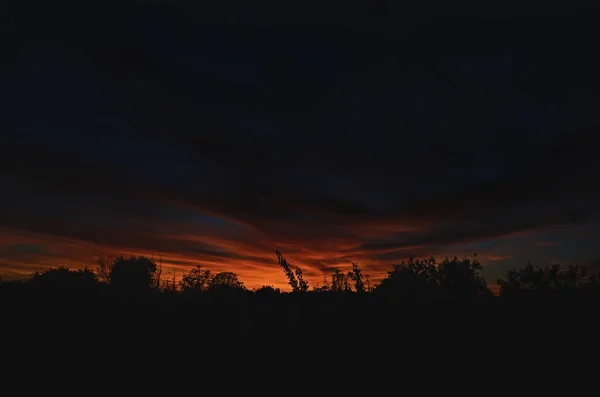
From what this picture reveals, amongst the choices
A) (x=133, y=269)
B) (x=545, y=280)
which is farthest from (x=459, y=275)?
(x=133, y=269)

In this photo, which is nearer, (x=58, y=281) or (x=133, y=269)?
(x=58, y=281)

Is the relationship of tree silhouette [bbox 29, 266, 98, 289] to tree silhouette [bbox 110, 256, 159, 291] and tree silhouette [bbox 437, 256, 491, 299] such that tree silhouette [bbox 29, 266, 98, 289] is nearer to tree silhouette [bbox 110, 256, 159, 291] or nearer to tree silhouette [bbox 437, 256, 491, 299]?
tree silhouette [bbox 110, 256, 159, 291]

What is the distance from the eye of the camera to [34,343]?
13070 mm

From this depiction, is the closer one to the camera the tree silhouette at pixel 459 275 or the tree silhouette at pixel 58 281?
the tree silhouette at pixel 58 281

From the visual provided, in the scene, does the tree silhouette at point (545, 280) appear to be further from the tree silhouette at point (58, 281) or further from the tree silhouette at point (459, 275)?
the tree silhouette at point (58, 281)

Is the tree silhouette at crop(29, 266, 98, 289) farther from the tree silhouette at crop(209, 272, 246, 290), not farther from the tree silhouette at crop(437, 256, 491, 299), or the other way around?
the tree silhouette at crop(437, 256, 491, 299)

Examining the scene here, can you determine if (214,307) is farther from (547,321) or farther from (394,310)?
(547,321)

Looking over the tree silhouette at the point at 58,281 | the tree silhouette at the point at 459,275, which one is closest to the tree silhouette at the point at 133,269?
the tree silhouette at the point at 58,281

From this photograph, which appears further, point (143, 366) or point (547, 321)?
point (547, 321)

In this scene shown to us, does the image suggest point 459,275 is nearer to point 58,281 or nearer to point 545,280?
point 545,280

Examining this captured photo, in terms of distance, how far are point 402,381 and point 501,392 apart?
2.72m

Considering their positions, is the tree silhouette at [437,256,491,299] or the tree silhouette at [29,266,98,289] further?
the tree silhouette at [437,256,491,299]

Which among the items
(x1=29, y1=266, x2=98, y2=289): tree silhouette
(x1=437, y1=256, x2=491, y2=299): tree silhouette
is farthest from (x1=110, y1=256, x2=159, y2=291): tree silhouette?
(x1=437, y1=256, x2=491, y2=299): tree silhouette

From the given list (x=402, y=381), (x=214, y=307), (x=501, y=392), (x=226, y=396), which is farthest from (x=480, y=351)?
(x=214, y=307)
